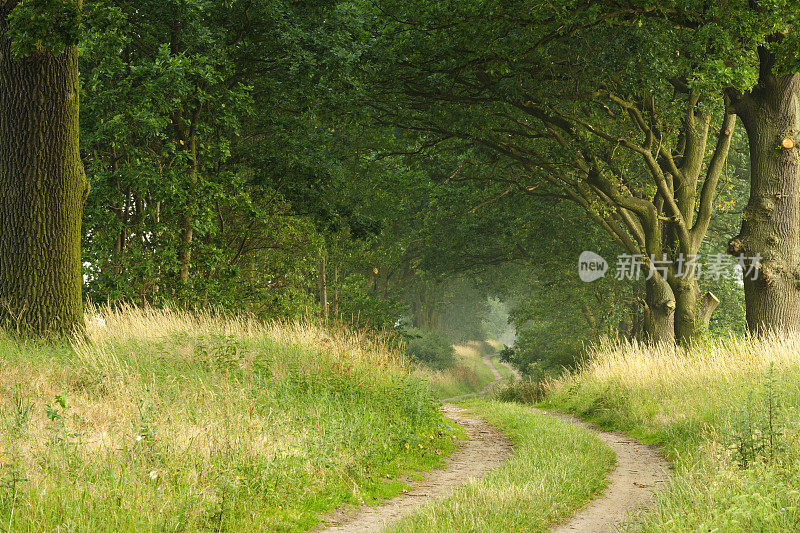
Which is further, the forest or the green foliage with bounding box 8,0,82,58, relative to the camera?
the green foliage with bounding box 8,0,82,58

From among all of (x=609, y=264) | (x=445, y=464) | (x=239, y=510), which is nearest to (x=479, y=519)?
(x=239, y=510)

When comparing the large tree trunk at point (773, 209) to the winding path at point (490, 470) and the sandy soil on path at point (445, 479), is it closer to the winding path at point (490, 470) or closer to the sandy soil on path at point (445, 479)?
the winding path at point (490, 470)

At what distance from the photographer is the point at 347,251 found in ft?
84.3

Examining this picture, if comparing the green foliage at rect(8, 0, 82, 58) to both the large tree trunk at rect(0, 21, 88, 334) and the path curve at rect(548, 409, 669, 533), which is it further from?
the path curve at rect(548, 409, 669, 533)

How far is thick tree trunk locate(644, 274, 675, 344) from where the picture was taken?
19.2 m

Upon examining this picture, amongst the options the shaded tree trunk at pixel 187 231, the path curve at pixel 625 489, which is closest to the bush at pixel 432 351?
the shaded tree trunk at pixel 187 231

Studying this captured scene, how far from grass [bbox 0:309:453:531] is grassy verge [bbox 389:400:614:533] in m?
1.18

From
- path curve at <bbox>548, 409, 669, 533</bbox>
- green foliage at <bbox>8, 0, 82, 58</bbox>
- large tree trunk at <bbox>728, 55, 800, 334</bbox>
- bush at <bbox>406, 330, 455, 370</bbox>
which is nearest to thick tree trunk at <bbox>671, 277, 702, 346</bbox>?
large tree trunk at <bbox>728, 55, 800, 334</bbox>

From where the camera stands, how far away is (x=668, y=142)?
1827 centimetres

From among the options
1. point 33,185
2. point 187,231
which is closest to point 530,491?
point 33,185

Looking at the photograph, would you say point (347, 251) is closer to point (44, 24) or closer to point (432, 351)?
point (432, 351)

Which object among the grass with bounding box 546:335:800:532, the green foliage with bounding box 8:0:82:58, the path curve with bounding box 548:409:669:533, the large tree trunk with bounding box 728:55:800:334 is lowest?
the path curve with bounding box 548:409:669:533

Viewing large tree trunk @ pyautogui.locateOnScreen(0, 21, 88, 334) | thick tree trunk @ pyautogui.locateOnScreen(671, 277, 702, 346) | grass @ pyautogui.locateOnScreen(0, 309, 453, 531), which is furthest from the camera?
thick tree trunk @ pyautogui.locateOnScreen(671, 277, 702, 346)

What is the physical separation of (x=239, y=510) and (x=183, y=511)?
563 millimetres
